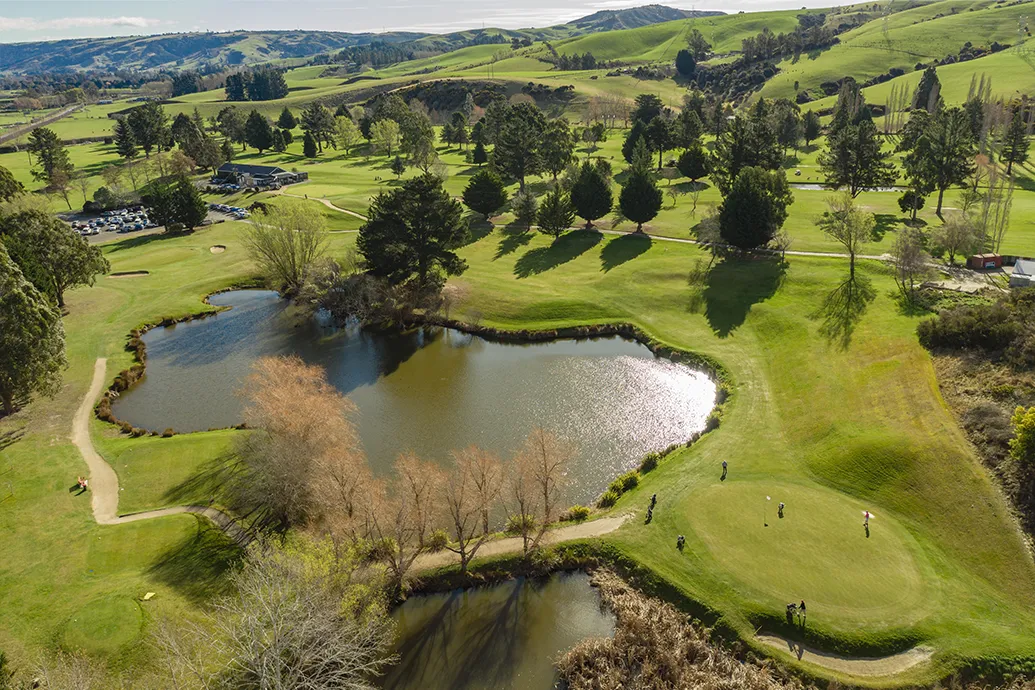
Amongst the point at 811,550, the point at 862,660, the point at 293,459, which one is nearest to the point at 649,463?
the point at 811,550

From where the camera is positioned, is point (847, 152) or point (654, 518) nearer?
point (654, 518)

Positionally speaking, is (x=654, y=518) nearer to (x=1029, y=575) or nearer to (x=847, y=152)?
(x=1029, y=575)

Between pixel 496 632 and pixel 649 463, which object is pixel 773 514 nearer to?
pixel 649 463

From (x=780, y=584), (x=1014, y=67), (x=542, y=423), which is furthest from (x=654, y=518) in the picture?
(x=1014, y=67)

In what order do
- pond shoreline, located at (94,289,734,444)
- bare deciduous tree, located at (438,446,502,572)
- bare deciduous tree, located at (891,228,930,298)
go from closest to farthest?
1. bare deciduous tree, located at (438,446,502,572)
2. pond shoreline, located at (94,289,734,444)
3. bare deciduous tree, located at (891,228,930,298)

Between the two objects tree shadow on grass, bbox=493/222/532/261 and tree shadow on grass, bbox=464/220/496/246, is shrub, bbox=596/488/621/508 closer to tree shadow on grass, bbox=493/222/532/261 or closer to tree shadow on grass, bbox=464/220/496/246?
tree shadow on grass, bbox=493/222/532/261

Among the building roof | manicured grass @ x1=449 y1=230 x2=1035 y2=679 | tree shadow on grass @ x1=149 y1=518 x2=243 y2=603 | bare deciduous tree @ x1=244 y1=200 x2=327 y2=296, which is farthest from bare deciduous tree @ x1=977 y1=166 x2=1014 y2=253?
the building roof
